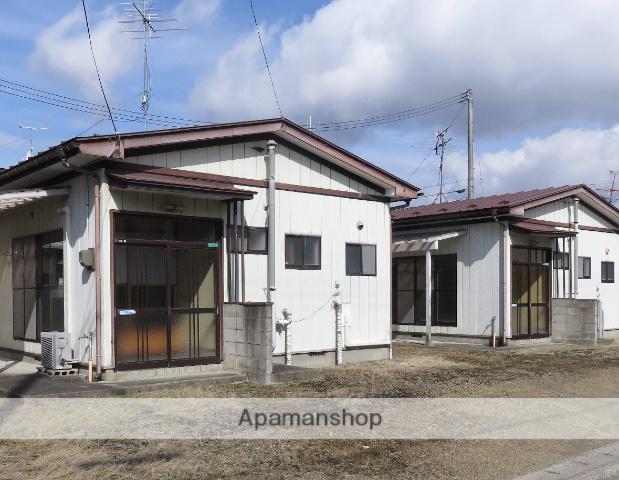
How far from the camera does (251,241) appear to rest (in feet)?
39.3

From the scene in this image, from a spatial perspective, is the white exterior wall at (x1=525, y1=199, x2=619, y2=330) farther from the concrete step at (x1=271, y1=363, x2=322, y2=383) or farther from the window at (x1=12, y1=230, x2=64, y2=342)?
the window at (x1=12, y1=230, x2=64, y2=342)

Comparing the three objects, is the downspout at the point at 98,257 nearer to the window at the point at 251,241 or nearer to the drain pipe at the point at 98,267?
the drain pipe at the point at 98,267

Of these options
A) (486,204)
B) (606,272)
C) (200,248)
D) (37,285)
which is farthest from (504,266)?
(37,285)

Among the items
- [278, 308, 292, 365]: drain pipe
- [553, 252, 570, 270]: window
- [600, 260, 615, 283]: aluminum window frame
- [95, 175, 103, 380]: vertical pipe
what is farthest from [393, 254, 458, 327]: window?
[95, 175, 103, 380]: vertical pipe

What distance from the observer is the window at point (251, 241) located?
11594 millimetres

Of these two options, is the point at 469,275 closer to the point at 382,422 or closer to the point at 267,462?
the point at 382,422

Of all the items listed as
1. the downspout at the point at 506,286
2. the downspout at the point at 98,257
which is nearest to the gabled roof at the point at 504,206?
the downspout at the point at 506,286

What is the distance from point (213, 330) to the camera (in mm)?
11367

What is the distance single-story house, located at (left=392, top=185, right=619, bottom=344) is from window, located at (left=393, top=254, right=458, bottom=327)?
3 cm

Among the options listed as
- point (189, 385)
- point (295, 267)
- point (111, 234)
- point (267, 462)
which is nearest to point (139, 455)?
point (267, 462)

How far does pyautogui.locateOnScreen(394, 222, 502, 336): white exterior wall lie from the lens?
17438mm

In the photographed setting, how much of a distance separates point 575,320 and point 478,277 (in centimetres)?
302

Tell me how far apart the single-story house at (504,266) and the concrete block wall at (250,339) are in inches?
313

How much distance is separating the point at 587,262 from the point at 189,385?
575 inches
